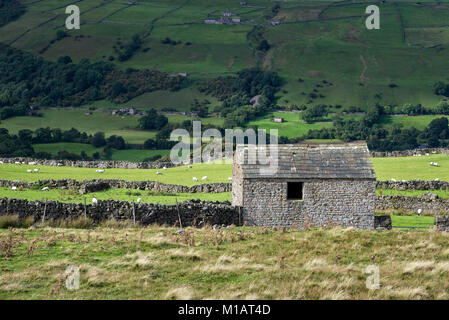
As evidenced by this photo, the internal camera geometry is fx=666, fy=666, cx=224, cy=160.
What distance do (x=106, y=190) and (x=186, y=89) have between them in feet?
401

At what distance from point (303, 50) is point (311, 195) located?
150 metres

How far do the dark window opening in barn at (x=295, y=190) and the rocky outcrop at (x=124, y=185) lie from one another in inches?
318

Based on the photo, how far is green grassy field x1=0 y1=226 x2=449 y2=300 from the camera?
50.9ft

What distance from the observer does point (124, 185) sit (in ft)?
125

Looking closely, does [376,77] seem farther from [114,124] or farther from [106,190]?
[106,190]

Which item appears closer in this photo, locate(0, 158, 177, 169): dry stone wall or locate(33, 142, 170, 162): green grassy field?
locate(0, 158, 177, 169): dry stone wall

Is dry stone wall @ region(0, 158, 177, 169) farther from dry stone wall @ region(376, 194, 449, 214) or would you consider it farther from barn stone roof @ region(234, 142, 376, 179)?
barn stone roof @ region(234, 142, 376, 179)

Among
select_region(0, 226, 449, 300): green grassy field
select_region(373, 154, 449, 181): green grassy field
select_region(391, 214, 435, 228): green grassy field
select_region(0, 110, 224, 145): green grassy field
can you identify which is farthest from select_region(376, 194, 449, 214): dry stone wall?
select_region(0, 110, 224, 145): green grassy field

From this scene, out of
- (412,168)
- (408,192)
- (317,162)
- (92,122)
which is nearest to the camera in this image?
(317,162)

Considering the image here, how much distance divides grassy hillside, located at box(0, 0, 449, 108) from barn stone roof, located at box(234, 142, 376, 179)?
378 ft
